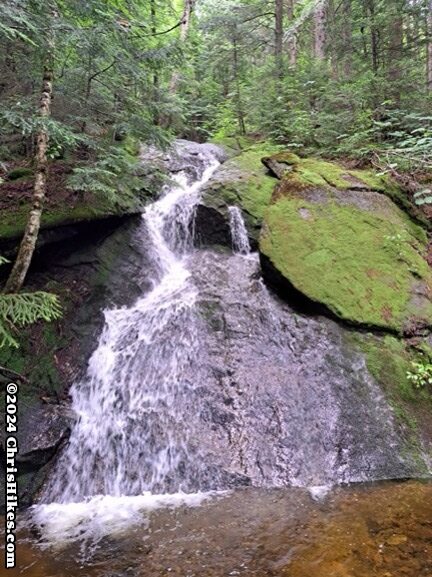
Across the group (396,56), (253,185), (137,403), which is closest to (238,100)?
(396,56)

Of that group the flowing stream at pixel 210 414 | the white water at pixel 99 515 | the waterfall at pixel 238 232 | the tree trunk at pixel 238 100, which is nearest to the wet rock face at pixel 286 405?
the flowing stream at pixel 210 414

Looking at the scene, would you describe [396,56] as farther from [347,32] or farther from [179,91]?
[179,91]

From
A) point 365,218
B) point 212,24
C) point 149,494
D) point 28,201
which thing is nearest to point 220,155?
point 212,24

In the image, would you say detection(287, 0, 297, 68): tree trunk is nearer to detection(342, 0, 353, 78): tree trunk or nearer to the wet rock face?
detection(342, 0, 353, 78): tree trunk

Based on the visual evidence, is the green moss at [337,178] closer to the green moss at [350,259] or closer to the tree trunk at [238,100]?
the green moss at [350,259]

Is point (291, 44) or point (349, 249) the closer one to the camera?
point (349, 249)

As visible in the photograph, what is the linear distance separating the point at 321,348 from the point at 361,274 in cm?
181

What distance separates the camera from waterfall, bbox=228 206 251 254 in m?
9.40

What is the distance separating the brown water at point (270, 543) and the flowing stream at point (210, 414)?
0.37 metres

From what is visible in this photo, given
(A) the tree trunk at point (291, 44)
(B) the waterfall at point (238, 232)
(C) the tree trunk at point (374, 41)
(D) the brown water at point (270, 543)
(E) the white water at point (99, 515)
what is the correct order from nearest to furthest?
1. (D) the brown water at point (270, 543)
2. (E) the white water at point (99, 515)
3. (B) the waterfall at point (238, 232)
4. (C) the tree trunk at point (374, 41)
5. (A) the tree trunk at point (291, 44)

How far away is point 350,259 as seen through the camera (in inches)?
313

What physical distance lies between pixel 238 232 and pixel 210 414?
458 centimetres

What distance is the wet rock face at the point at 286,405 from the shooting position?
5.47 m

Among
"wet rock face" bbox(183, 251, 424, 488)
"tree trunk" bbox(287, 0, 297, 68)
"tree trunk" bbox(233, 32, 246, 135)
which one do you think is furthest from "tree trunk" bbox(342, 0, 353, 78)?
"wet rock face" bbox(183, 251, 424, 488)
